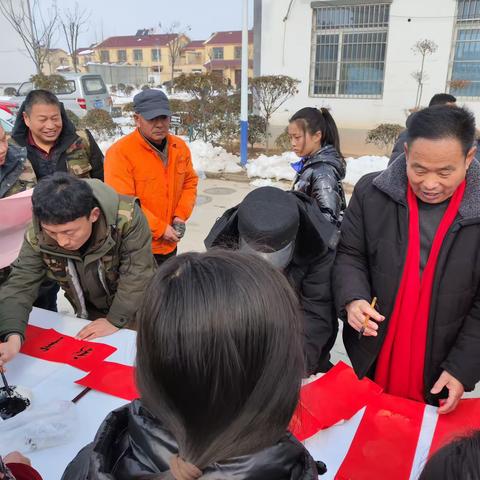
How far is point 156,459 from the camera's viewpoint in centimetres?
59

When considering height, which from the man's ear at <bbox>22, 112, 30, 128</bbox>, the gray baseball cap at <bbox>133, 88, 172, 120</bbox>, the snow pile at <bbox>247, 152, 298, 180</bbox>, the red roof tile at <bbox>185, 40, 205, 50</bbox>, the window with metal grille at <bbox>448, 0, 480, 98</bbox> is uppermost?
the red roof tile at <bbox>185, 40, 205, 50</bbox>

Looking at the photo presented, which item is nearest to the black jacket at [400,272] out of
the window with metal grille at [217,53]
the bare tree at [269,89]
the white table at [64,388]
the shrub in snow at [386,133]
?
the white table at [64,388]

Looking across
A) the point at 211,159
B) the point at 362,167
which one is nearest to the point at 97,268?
the point at 362,167

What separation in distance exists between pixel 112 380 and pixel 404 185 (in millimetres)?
1058

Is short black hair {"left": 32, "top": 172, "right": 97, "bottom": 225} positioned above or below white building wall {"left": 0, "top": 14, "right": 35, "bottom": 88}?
below

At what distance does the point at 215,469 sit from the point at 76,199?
1140 mm

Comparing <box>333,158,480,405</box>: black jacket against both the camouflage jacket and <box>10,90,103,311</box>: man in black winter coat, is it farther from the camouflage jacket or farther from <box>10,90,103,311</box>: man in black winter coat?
<box>10,90,103,311</box>: man in black winter coat

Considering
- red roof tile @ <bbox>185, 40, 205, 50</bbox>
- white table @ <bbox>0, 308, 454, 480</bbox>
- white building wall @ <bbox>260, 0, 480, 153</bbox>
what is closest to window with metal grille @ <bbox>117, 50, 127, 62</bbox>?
red roof tile @ <bbox>185, 40, 205, 50</bbox>

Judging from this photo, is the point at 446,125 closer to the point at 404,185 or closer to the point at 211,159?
the point at 404,185

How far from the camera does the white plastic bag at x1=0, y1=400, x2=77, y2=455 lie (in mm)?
1141

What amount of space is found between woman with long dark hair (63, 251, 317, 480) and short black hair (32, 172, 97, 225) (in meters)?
0.99

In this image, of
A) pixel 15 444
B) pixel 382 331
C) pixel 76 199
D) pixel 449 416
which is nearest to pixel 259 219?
pixel 382 331

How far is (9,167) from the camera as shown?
2150mm

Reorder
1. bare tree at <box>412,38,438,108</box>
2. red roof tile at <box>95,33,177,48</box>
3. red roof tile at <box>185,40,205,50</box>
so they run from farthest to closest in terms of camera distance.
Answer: red roof tile at <box>185,40,205,50</box>
red roof tile at <box>95,33,177,48</box>
bare tree at <box>412,38,438,108</box>
